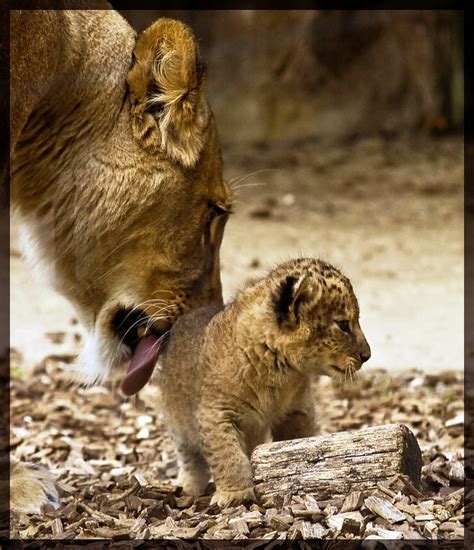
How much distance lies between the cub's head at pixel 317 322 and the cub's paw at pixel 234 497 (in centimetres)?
46

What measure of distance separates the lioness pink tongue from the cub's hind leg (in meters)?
0.60

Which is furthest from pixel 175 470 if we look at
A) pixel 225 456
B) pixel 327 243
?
pixel 327 243

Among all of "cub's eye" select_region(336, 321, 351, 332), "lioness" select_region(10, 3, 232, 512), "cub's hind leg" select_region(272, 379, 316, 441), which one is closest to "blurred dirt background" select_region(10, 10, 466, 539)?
"lioness" select_region(10, 3, 232, 512)

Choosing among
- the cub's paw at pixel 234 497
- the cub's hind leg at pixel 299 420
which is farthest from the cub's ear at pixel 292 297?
the cub's paw at pixel 234 497

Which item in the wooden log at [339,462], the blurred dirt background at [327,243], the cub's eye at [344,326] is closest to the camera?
the wooden log at [339,462]

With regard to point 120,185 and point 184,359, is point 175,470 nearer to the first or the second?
point 184,359

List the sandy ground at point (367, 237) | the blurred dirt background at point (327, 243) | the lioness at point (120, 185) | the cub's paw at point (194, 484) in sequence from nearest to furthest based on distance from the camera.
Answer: the blurred dirt background at point (327, 243)
the cub's paw at point (194, 484)
the lioness at point (120, 185)
the sandy ground at point (367, 237)

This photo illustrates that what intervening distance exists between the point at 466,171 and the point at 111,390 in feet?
24.2

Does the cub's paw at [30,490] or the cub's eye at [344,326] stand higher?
the cub's eye at [344,326]

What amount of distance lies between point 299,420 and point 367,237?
19.9 feet

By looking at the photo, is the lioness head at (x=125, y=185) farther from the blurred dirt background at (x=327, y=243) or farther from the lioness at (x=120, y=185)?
the blurred dirt background at (x=327, y=243)

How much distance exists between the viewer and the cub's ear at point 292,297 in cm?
393

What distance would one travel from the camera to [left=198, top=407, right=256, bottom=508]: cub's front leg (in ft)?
→ 12.7

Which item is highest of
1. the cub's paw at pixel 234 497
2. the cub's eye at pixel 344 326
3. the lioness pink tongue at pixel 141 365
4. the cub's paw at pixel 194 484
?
the lioness pink tongue at pixel 141 365
